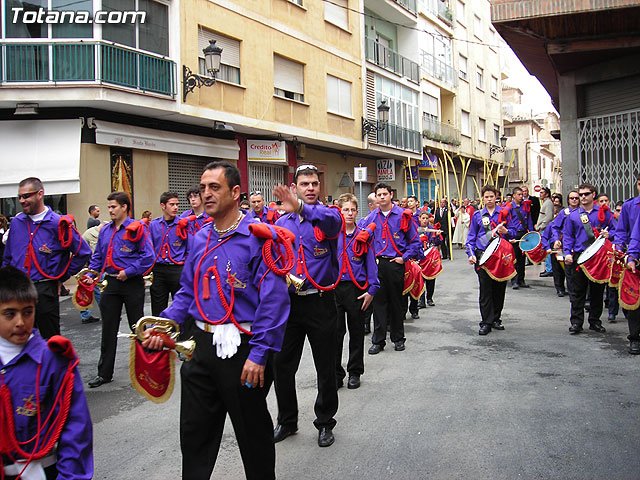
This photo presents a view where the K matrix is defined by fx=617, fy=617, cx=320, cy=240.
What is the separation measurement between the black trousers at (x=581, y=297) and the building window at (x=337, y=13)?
17.7 metres

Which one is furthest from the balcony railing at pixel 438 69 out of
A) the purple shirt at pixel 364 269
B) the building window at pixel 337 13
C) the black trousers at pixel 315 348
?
the black trousers at pixel 315 348

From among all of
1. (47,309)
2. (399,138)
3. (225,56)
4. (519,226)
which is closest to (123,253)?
(47,309)

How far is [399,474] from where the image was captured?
168 inches

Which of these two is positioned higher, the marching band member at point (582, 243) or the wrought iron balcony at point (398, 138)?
the wrought iron balcony at point (398, 138)

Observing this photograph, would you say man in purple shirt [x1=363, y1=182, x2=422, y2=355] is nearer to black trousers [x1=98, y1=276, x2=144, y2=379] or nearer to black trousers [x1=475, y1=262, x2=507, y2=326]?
black trousers [x1=475, y1=262, x2=507, y2=326]

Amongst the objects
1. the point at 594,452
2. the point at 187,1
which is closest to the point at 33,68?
the point at 187,1

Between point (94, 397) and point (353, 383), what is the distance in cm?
269

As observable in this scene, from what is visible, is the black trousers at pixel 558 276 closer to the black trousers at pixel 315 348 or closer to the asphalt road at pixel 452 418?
the asphalt road at pixel 452 418

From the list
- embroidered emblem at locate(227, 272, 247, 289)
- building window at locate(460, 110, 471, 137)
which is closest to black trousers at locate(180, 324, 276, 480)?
embroidered emblem at locate(227, 272, 247, 289)

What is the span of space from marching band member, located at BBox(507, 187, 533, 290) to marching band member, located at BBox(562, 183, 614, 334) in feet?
13.3

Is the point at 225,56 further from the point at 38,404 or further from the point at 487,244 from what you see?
the point at 38,404

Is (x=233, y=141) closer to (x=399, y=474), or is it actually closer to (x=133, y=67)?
(x=133, y=67)

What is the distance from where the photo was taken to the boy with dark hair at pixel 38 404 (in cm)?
271

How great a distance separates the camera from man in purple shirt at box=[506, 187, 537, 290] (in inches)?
547
